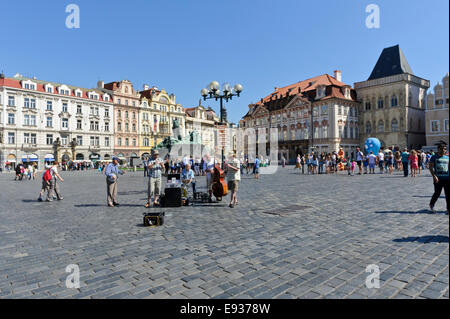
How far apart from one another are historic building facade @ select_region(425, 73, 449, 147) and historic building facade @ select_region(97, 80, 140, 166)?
5224 cm

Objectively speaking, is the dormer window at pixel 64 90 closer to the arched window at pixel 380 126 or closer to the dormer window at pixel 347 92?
the dormer window at pixel 347 92

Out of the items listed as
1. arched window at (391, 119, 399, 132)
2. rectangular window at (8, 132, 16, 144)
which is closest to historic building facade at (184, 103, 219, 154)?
rectangular window at (8, 132, 16, 144)

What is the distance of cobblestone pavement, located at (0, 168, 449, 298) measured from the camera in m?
3.37

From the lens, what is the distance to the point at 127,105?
6309cm

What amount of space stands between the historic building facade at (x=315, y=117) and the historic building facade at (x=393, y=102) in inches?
89.1

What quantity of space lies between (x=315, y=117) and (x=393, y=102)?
1285 centimetres

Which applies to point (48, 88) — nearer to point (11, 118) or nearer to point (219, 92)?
point (11, 118)

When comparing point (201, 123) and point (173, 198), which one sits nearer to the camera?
point (173, 198)

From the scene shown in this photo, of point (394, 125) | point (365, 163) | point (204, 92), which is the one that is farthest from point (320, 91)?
point (204, 92)

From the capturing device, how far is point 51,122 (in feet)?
171

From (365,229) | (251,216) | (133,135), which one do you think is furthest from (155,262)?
(133,135)
